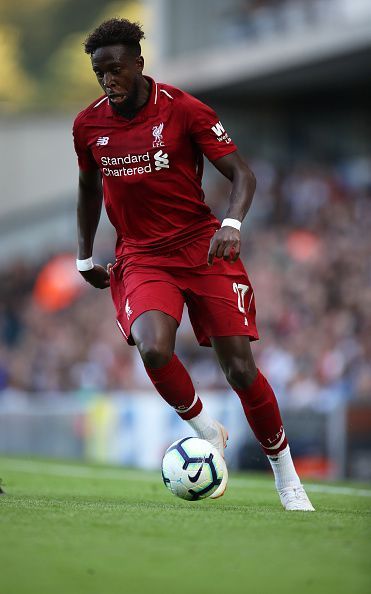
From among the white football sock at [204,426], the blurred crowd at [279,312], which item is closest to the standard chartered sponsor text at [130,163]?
the white football sock at [204,426]

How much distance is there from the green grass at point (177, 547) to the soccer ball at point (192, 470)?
0.10 metres

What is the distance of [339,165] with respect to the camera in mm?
23094

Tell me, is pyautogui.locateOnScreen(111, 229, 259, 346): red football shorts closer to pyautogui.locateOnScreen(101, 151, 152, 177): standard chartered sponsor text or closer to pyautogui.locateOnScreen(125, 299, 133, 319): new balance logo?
pyautogui.locateOnScreen(125, 299, 133, 319): new balance logo

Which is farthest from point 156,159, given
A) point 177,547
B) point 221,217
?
point 221,217

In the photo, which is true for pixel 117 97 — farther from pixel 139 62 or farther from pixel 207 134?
pixel 207 134

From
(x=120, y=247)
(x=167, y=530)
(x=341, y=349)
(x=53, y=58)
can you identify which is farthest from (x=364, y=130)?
(x=167, y=530)

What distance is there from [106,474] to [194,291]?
17.1ft

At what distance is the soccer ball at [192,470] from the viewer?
628 cm

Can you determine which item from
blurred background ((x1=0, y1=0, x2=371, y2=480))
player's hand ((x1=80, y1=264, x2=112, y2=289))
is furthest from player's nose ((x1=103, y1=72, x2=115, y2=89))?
blurred background ((x1=0, y1=0, x2=371, y2=480))

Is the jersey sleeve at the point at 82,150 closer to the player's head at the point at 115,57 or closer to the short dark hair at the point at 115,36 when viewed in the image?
the player's head at the point at 115,57

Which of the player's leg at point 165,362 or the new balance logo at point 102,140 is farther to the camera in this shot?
the new balance logo at point 102,140

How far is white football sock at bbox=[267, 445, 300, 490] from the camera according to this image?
649cm

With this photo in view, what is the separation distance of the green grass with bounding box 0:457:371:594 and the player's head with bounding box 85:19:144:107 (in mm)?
2099

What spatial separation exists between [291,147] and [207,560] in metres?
21.6
